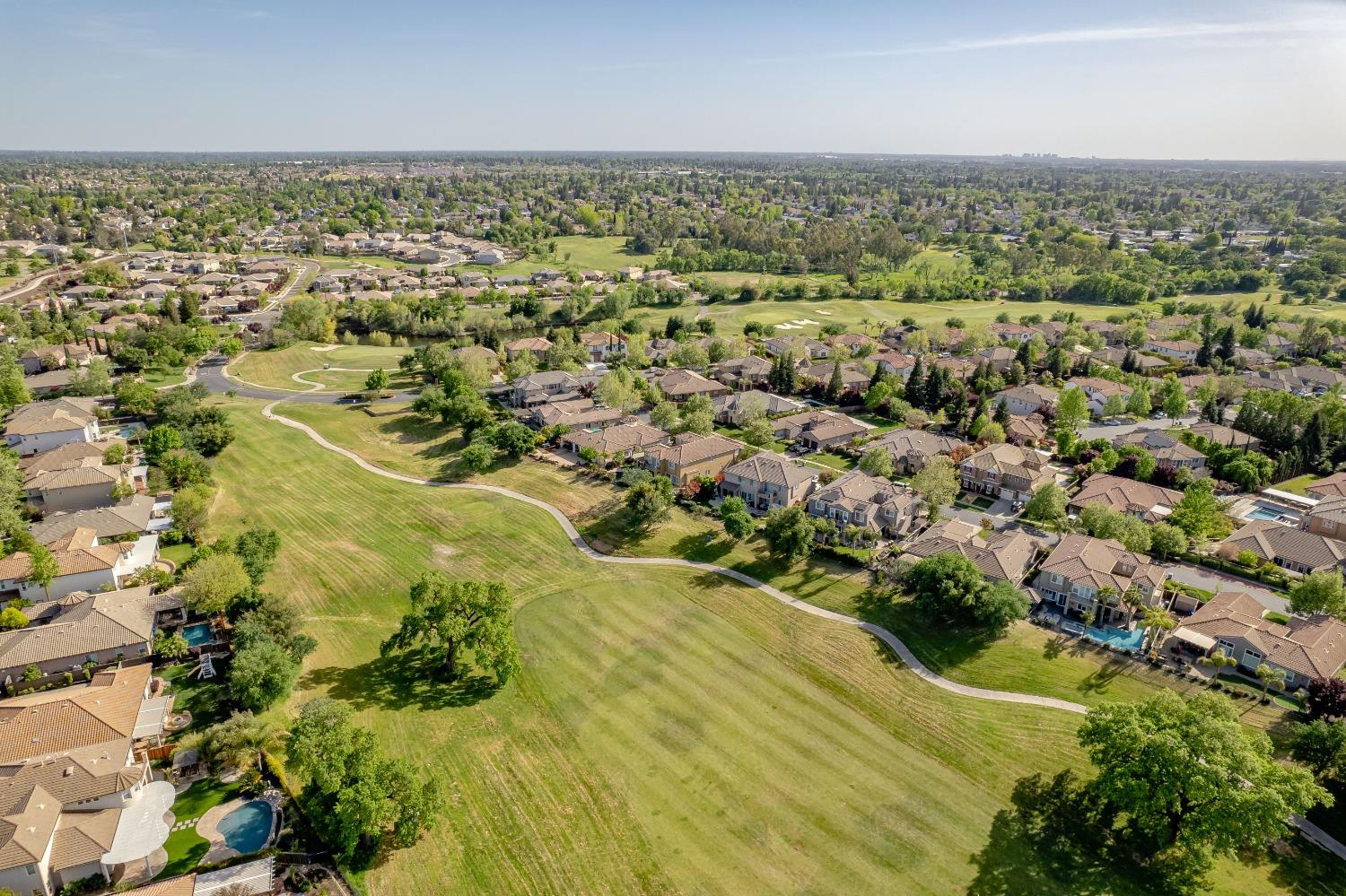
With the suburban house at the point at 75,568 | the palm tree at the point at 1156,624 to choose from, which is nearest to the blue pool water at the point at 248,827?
the suburban house at the point at 75,568

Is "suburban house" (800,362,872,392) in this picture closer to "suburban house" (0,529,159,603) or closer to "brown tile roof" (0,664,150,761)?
"suburban house" (0,529,159,603)

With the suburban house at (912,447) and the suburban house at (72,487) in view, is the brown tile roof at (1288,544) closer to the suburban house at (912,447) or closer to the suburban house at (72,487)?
the suburban house at (912,447)

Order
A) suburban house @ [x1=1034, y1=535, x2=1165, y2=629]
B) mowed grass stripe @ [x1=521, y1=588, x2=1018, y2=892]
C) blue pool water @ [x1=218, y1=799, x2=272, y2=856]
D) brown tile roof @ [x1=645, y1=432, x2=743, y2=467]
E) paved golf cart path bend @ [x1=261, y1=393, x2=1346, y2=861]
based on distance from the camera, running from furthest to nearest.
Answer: brown tile roof @ [x1=645, y1=432, x2=743, y2=467], suburban house @ [x1=1034, y1=535, x2=1165, y2=629], paved golf cart path bend @ [x1=261, y1=393, x2=1346, y2=861], mowed grass stripe @ [x1=521, y1=588, x2=1018, y2=892], blue pool water @ [x1=218, y1=799, x2=272, y2=856]

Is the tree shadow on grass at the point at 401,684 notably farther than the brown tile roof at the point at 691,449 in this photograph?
No

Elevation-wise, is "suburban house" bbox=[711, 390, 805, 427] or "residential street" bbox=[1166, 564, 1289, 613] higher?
"suburban house" bbox=[711, 390, 805, 427]

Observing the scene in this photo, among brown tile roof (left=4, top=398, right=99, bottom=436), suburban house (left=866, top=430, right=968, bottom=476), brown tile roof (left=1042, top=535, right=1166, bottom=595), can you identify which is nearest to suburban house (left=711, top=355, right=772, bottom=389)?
suburban house (left=866, top=430, right=968, bottom=476)

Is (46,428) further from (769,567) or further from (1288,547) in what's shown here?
(1288,547)

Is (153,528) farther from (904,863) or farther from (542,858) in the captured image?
(904,863)

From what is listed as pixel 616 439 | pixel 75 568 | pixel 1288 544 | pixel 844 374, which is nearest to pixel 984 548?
pixel 1288 544
